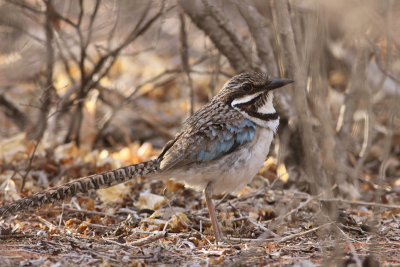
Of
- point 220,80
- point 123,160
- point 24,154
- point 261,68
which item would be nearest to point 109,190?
point 123,160

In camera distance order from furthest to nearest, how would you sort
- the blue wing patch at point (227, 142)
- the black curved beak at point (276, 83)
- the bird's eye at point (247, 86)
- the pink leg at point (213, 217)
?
the bird's eye at point (247, 86) < the black curved beak at point (276, 83) < the blue wing patch at point (227, 142) < the pink leg at point (213, 217)

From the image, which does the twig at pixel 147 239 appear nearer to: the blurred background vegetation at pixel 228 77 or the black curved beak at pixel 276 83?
the blurred background vegetation at pixel 228 77

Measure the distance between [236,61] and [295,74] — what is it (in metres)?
1.96

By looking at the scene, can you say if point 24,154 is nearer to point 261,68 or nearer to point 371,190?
point 261,68

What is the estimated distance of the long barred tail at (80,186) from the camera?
5.57 metres

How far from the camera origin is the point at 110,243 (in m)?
5.68

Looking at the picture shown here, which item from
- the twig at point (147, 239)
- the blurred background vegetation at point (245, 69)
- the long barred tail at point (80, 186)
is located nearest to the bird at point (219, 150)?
the long barred tail at point (80, 186)

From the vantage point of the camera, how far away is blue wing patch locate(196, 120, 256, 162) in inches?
240

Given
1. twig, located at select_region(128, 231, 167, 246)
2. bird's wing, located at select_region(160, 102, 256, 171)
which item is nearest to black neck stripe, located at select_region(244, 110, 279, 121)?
bird's wing, located at select_region(160, 102, 256, 171)

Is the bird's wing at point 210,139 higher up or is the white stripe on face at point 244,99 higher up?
the white stripe on face at point 244,99

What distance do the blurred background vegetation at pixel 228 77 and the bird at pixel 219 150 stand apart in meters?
0.47

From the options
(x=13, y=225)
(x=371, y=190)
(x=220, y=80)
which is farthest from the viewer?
(x=220, y=80)

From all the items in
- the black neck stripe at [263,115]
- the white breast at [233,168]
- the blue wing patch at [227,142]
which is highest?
the black neck stripe at [263,115]

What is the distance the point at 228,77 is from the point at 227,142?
11.5 ft
